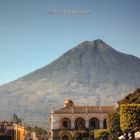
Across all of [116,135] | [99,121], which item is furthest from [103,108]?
[116,135]

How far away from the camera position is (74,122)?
438 ft

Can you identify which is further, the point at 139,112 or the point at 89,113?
the point at 89,113

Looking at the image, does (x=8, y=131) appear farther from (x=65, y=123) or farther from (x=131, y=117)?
(x=65, y=123)

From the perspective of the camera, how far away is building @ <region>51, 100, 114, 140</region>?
132 metres

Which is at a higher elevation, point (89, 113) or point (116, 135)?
point (89, 113)

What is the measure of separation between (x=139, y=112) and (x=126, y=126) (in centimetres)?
264

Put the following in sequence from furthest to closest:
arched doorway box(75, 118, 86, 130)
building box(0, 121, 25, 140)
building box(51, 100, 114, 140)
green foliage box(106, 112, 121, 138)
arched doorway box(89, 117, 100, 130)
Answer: arched doorway box(89, 117, 100, 130) → arched doorway box(75, 118, 86, 130) → building box(51, 100, 114, 140) → green foliage box(106, 112, 121, 138) → building box(0, 121, 25, 140)

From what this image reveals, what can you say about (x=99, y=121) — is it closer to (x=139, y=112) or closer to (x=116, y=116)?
(x=116, y=116)

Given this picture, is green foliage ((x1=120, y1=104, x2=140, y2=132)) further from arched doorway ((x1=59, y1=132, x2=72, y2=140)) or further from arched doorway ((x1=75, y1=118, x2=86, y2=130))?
arched doorway ((x1=75, y1=118, x2=86, y2=130))

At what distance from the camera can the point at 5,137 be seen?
76688 millimetres

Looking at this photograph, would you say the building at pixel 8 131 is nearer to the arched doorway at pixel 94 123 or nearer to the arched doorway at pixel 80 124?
the arched doorway at pixel 80 124

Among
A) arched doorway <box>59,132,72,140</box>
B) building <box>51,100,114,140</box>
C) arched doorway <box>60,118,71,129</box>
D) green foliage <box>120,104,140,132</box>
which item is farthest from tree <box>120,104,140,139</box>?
arched doorway <box>60,118,71,129</box>

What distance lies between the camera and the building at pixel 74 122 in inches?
5202

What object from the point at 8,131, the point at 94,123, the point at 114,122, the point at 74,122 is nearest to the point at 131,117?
the point at 114,122
